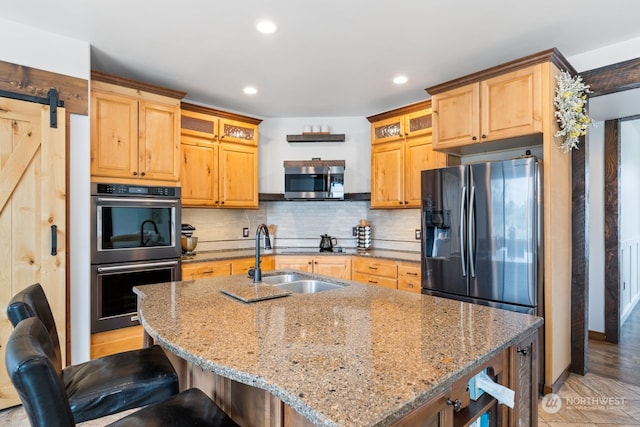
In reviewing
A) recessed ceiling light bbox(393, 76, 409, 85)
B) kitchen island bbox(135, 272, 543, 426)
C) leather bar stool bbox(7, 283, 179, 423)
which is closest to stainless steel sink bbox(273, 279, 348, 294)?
kitchen island bbox(135, 272, 543, 426)

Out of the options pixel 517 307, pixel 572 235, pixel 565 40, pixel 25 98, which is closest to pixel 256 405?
pixel 517 307

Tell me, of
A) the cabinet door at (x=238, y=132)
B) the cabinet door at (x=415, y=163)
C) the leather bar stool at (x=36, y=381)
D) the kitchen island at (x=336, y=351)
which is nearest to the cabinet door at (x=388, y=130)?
the cabinet door at (x=415, y=163)

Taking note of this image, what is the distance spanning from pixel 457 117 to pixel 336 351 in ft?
8.55

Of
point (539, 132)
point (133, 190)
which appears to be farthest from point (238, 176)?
point (539, 132)

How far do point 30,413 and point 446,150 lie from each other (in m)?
3.28

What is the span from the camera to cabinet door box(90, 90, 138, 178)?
2.94 meters

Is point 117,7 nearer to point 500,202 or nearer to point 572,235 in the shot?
point 500,202

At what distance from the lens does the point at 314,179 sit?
14.4 feet

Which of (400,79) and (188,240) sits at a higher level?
(400,79)

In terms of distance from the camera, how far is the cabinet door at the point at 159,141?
321 centimetres

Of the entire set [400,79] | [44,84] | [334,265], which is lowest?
[334,265]

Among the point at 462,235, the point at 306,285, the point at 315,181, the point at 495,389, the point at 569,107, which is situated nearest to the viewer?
the point at 495,389

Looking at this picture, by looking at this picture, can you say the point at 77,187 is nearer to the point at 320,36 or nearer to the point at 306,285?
the point at 306,285

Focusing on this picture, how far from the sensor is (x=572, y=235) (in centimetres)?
294
